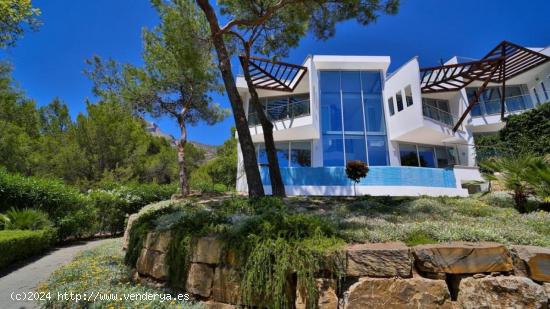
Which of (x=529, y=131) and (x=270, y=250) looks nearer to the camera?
(x=270, y=250)

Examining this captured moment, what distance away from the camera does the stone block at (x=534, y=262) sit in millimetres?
2566

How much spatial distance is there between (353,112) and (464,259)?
14913 millimetres

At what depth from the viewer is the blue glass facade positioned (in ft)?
52.0

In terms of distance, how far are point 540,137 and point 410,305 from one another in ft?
62.0

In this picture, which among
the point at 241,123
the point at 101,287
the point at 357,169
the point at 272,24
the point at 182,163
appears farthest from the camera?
the point at 182,163

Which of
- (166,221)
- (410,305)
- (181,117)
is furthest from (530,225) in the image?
(181,117)

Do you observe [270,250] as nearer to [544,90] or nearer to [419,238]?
[419,238]

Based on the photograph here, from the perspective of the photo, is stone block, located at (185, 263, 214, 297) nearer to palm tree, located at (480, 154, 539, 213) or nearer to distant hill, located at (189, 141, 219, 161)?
palm tree, located at (480, 154, 539, 213)

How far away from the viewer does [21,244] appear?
7.12 m

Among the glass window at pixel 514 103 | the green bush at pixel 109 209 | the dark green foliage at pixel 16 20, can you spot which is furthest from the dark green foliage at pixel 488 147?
the dark green foliage at pixel 16 20

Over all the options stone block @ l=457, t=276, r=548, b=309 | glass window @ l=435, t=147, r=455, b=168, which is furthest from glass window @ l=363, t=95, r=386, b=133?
stone block @ l=457, t=276, r=548, b=309

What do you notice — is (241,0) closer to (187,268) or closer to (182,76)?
(182,76)

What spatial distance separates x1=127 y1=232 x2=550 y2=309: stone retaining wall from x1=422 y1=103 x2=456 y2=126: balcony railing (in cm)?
1518

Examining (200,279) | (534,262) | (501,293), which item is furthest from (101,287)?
(534,262)
